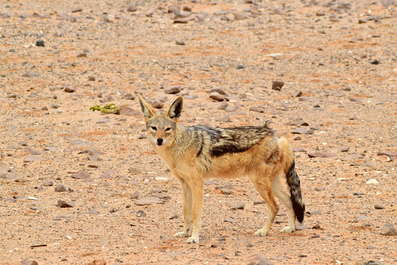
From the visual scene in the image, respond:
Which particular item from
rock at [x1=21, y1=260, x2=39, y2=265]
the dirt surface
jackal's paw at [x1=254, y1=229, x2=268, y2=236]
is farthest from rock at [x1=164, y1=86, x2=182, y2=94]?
rock at [x1=21, y1=260, x2=39, y2=265]

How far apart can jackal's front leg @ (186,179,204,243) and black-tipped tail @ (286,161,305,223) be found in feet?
4.31

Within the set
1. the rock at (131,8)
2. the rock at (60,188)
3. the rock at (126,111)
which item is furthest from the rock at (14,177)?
the rock at (131,8)

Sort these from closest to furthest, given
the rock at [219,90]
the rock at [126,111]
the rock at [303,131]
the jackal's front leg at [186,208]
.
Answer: the jackal's front leg at [186,208]
the rock at [303,131]
the rock at [126,111]
the rock at [219,90]

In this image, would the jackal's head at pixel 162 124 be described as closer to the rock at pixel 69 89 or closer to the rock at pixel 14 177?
the rock at pixel 14 177

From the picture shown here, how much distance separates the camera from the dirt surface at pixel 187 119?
6754mm

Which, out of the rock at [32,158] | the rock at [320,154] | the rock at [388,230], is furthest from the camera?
the rock at [320,154]

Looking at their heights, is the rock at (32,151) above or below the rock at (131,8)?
below

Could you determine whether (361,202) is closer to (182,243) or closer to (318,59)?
(182,243)

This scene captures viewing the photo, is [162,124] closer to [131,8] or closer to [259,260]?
[259,260]

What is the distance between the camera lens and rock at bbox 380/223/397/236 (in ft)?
22.1

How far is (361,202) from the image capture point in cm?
826

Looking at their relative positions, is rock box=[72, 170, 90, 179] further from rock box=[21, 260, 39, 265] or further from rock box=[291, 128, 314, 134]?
rock box=[291, 128, 314, 134]

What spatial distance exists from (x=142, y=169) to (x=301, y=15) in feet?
49.3

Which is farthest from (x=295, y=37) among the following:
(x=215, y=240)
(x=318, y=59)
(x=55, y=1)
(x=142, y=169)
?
(x=215, y=240)
